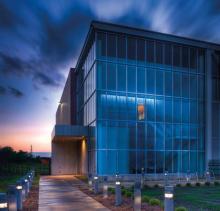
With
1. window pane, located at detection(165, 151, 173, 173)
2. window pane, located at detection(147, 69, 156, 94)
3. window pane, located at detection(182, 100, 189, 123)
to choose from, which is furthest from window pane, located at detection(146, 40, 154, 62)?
window pane, located at detection(165, 151, 173, 173)

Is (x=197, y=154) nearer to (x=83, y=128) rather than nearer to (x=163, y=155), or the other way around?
(x=163, y=155)

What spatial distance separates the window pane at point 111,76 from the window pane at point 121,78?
0.40m

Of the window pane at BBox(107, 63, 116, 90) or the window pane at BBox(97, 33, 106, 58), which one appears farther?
the window pane at BBox(107, 63, 116, 90)

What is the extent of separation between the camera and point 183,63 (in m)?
32.7

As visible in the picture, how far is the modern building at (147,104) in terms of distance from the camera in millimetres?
29094

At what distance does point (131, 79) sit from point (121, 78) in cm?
101

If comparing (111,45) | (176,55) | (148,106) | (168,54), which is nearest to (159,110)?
(148,106)

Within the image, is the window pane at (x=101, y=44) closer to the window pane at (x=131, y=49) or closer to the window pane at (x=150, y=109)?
the window pane at (x=131, y=49)

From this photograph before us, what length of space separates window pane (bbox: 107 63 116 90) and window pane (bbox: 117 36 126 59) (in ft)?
4.22

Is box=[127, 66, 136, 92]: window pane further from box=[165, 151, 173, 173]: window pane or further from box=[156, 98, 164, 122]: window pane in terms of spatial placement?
box=[165, 151, 173, 173]: window pane

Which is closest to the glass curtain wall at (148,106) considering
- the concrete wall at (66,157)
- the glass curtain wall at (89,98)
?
the glass curtain wall at (89,98)

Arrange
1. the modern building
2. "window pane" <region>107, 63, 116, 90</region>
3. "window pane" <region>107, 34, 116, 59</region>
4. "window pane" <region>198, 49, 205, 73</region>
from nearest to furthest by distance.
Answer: the modern building → "window pane" <region>107, 63, 116, 90</region> → "window pane" <region>107, 34, 116, 59</region> → "window pane" <region>198, 49, 205, 73</region>

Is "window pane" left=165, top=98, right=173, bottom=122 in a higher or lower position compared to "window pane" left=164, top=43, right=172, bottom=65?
lower

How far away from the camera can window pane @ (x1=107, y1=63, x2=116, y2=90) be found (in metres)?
29.3
